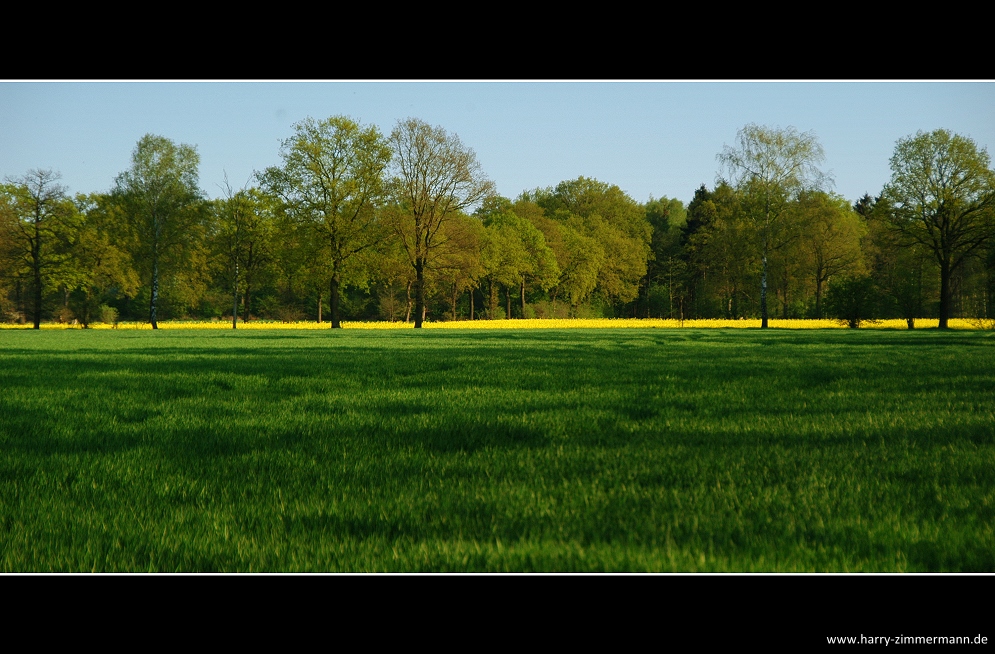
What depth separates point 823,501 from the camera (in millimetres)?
3750

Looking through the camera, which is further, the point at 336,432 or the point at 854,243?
the point at 854,243

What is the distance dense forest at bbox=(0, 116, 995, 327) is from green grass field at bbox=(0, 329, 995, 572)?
30433 millimetres

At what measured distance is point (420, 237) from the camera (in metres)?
51.3

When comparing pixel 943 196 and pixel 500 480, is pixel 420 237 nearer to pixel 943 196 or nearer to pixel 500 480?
pixel 943 196

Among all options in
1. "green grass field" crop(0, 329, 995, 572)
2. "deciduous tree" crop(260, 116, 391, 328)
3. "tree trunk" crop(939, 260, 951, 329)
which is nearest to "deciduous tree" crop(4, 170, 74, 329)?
"deciduous tree" crop(260, 116, 391, 328)

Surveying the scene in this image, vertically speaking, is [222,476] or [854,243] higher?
[854,243]

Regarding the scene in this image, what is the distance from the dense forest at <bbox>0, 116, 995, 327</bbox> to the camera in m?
38.3

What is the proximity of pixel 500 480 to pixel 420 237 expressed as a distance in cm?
4793

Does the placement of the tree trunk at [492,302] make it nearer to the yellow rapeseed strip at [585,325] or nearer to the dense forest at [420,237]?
the dense forest at [420,237]

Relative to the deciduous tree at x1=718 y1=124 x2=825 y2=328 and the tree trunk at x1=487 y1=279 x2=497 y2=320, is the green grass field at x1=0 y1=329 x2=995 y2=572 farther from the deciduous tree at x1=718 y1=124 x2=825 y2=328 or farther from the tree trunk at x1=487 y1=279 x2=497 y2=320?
the tree trunk at x1=487 y1=279 x2=497 y2=320
